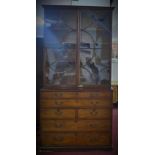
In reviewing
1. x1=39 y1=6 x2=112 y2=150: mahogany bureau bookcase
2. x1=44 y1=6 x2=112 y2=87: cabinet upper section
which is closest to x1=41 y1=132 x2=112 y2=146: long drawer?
x1=39 y1=6 x2=112 y2=150: mahogany bureau bookcase

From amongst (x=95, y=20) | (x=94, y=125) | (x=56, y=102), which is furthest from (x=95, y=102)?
(x=95, y=20)

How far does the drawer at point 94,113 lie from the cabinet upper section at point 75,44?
1.18ft

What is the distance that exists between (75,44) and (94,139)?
1.34 meters

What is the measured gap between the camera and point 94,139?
9.40 feet

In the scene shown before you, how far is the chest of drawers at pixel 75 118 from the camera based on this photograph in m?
2.81

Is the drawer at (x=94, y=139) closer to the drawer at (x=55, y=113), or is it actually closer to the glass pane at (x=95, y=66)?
the drawer at (x=55, y=113)

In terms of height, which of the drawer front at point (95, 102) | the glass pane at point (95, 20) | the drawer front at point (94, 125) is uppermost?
the glass pane at point (95, 20)

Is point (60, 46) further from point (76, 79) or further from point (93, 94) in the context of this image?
point (93, 94)

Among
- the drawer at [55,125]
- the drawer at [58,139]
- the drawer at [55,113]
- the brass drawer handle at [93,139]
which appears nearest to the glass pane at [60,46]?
the drawer at [55,113]

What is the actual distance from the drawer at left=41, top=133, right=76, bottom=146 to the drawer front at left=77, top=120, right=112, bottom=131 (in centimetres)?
17

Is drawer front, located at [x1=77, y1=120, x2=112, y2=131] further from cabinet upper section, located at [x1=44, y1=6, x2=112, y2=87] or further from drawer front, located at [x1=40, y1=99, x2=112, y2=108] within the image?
cabinet upper section, located at [x1=44, y1=6, x2=112, y2=87]

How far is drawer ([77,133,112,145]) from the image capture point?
2.85 m
